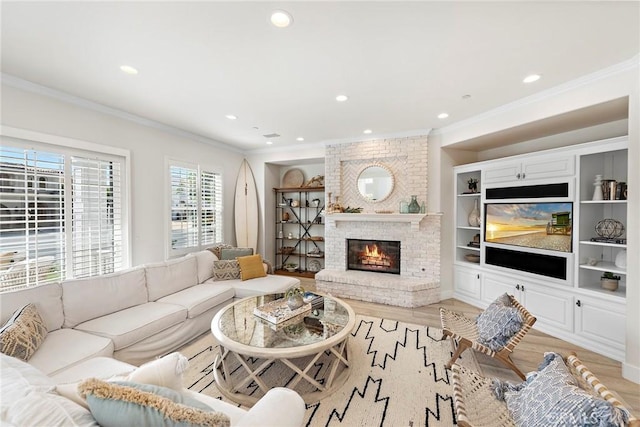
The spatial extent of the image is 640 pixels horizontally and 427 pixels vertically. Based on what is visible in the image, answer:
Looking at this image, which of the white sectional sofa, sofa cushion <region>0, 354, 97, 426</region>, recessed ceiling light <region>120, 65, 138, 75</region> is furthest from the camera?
recessed ceiling light <region>120, 65, 138, 75</region>

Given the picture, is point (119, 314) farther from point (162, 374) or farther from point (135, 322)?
point (162, 374)

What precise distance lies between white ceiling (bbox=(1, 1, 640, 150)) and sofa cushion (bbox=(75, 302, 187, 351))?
2319 millimetres

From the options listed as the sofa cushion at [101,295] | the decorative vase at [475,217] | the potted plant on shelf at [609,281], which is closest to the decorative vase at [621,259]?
the potted plant on shelf at [609,281]

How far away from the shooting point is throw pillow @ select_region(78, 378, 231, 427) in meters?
0.92

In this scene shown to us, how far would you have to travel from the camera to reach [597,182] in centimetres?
288

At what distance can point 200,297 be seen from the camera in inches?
124

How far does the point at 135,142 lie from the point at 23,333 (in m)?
2.71

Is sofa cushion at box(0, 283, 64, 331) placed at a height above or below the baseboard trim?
above

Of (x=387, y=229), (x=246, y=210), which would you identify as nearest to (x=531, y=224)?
(x=387, y=229)

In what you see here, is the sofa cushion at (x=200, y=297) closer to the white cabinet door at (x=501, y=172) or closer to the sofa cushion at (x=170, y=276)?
the sofa cushion at (x=170, y=276)

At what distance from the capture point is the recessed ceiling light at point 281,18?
5.62 ft

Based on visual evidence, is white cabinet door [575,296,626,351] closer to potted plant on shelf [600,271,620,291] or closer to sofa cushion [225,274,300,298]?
potted plant on shelf [600,271,620,291]

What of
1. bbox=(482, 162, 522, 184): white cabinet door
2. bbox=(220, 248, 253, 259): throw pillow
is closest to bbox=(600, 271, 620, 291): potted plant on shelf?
bbox=(482, 162, 522, 184): white cabinet door

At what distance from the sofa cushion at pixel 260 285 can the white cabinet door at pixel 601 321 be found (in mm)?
3372
